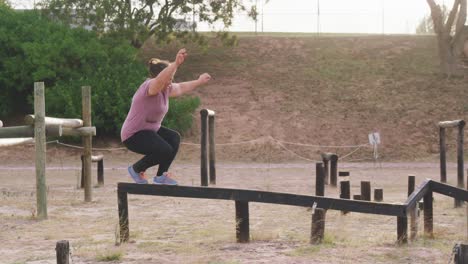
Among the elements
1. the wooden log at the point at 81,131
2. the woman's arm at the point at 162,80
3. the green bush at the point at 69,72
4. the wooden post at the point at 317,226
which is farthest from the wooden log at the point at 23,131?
the green bush at the point at 69,72

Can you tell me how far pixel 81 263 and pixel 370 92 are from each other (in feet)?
82.0

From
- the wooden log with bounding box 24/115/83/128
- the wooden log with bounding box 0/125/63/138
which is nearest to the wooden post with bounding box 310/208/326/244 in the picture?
the wooden log with bounding box 0/125/63/138

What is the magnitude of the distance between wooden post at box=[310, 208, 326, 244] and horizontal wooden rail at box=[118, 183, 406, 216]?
138 mm

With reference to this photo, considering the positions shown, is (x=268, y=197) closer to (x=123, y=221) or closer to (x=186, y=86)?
(x=186, y=86)

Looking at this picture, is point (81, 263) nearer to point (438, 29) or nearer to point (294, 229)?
point (294, 229)

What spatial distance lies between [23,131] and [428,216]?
5814mm

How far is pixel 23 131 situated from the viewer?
1162cm

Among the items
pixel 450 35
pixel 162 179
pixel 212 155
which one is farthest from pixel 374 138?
pixel 162 179

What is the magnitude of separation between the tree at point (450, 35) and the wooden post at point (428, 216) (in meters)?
24.0

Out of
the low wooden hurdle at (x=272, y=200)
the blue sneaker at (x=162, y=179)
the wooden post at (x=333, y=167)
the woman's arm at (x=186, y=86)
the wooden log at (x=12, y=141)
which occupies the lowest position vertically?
the wooden post at (x=333, y=167)

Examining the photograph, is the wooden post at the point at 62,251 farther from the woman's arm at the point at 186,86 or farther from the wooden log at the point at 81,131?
the wooden log at the point at 81,131

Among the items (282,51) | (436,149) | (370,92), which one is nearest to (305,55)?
(282,51)

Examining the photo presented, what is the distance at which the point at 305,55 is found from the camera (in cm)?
3616

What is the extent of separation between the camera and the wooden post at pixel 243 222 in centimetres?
874
